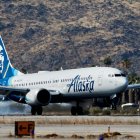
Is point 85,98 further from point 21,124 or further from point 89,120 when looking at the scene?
point 21,124

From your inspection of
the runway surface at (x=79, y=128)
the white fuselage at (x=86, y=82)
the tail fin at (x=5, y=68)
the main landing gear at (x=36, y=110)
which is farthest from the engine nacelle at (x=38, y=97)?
the runway surface at (x=79, y=128)

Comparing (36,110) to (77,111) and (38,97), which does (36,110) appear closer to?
(38,97)

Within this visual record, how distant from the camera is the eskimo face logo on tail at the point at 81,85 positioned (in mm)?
93750

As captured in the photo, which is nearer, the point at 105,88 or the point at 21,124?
the point at 21,124

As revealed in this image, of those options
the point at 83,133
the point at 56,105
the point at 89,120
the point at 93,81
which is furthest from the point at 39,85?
the point at 83,133

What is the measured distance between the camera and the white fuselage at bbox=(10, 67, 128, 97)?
92.8 meters

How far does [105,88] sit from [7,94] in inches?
591

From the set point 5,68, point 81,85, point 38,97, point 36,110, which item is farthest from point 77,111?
point 5,68

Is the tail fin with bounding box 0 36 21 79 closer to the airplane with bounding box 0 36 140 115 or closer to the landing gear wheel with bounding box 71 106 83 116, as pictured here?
the airplane with bounding box 0 36 140 115

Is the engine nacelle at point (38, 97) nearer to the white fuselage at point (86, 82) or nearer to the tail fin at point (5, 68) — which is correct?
the white fuselage at point (86, 82)

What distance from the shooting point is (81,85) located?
94875mm

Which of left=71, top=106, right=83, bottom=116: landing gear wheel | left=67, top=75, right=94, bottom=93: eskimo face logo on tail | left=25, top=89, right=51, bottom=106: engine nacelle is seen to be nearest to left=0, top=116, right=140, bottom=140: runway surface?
left=67, top=75, right=94, bottom=93: eskimo face logo on tail

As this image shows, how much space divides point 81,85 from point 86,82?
2.47ft

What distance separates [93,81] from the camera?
9375 centimetres
